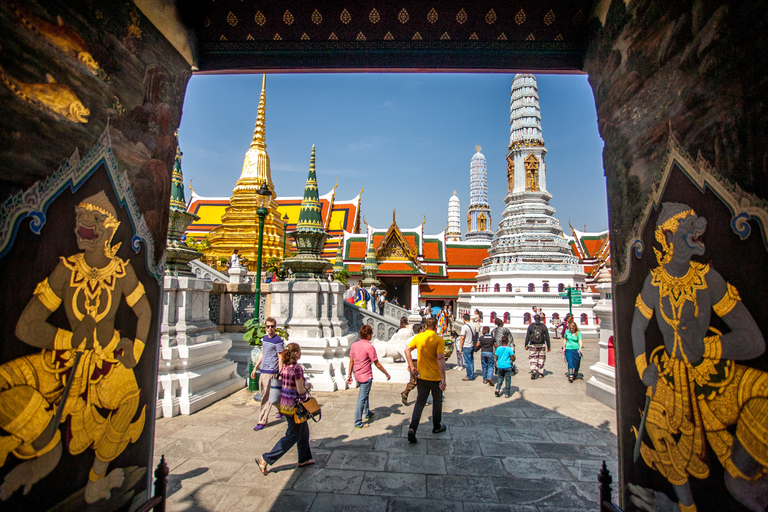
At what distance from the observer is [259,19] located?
9.88 feet

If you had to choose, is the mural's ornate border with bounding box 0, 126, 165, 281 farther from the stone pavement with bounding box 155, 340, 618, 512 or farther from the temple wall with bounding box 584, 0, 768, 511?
the temple wall with bounding box 584, 0, 768, 511

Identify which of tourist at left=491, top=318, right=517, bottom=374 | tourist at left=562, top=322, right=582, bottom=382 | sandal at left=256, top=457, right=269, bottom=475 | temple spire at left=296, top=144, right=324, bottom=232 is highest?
temple spire at left=296, top=144, right=324, bottom=232

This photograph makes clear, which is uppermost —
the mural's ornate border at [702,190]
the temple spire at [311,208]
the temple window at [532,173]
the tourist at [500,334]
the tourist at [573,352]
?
the temple window at [532,173]

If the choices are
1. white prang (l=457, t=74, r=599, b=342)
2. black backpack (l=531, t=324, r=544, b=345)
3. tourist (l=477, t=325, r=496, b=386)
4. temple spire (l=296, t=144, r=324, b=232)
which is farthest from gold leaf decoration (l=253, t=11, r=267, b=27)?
white prang (l=457, t=74, r=599, b=342)

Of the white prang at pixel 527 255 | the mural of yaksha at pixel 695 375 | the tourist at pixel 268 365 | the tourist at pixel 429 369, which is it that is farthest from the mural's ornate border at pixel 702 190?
the white prang at pixel 527 255

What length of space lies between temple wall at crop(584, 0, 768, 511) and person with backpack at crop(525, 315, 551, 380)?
6563 millimetres

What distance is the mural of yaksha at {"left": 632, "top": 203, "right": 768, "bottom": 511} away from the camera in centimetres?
166

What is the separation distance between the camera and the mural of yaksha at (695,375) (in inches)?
65.4

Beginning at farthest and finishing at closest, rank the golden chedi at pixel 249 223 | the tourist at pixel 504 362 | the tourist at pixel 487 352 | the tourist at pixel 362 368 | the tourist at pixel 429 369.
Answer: the golden chedi at pixel 249 223 → the tourist at pixel 487 352 → the tourist at pixel 504 362 → the tourist at pixel 362 368 → the tourist at pixel 429 369

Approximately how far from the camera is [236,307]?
9336 millimetres

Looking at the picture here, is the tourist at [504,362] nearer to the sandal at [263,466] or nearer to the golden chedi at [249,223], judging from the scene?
the sandal at [263,466]

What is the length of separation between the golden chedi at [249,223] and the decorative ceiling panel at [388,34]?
40.1 ft

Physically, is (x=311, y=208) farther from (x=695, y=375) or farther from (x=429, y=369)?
(x=695, y=375)

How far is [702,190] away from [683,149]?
0.90 ft
